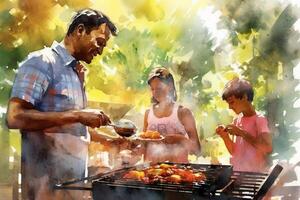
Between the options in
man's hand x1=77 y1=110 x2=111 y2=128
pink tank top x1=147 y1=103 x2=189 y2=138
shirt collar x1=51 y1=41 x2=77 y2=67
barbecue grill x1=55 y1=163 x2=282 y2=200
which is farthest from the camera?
pink tank top x1=147 y1=103 x2=189 y2=138

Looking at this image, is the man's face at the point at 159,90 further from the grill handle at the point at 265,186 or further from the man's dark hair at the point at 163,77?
the grill handle at the point at 265,186

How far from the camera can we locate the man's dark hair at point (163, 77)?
303 cm

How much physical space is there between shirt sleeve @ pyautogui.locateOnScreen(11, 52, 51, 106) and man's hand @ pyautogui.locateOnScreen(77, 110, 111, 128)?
0.91 feet

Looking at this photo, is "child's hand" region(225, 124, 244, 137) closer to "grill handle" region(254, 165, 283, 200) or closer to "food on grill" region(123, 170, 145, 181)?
"grill handle" region(254, 165, 283, 200)

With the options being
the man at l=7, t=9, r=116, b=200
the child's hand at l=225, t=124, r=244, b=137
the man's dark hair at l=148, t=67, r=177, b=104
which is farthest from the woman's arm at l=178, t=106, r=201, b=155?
the man at l=7, t=9, r=116, b=200

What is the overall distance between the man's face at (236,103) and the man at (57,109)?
0.93 metres

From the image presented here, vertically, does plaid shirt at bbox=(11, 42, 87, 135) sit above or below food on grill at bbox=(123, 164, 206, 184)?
above

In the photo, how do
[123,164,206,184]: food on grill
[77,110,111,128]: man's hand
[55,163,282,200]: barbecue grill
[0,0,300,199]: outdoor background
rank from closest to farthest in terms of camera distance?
[55,163,282,200]: barbecue grill → [123,164,206,184]: food on grill → [77,110,111,128]: man's hand → [0,0,300,199]: outdoor background

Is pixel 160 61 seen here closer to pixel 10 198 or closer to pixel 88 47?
pixel 88 47

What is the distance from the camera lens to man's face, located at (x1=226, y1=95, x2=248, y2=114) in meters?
3.08

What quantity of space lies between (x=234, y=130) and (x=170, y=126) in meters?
0.45

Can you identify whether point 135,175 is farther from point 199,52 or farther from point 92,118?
point 199,52

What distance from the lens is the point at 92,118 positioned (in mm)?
2629

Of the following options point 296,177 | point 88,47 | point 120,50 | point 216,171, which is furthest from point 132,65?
point 296,177
